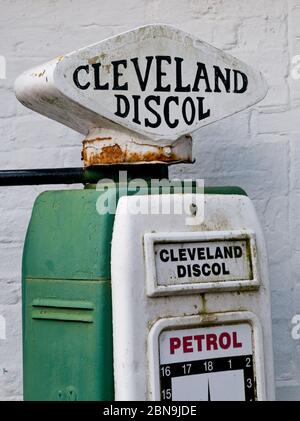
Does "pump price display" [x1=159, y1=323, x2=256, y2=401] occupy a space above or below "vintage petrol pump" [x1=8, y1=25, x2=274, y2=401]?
below

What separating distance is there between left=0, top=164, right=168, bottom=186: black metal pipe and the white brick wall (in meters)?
0.36

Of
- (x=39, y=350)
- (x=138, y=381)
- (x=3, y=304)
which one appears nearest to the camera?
(x=138, y=381)

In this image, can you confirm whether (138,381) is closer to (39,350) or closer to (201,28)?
(39,350)

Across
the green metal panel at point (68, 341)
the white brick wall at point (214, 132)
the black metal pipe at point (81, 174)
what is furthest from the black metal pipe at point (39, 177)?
the white brick wall at point (214, 132)

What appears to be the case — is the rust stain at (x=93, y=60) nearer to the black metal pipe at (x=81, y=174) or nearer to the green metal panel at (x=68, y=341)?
the black metal pipe at (x=81, y=174)

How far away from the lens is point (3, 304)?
251 cm

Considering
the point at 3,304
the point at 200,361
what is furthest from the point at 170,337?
A: the point at 3,304

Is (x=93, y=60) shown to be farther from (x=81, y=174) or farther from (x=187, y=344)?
(x=187, y=344)

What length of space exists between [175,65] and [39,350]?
64cm

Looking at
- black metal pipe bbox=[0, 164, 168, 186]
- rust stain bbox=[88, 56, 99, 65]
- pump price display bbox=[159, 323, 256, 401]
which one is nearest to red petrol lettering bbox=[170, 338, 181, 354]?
pump price display bbox=[159, 323, 256, 401]

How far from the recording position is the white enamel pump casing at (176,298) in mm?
1922

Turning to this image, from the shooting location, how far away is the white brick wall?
253 centimetres

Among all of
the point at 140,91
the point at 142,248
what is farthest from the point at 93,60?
the point at 142,248

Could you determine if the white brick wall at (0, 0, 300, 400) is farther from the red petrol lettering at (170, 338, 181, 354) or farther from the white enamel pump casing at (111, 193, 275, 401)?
the red petrol lettering at (170, 338, 181, 354)
